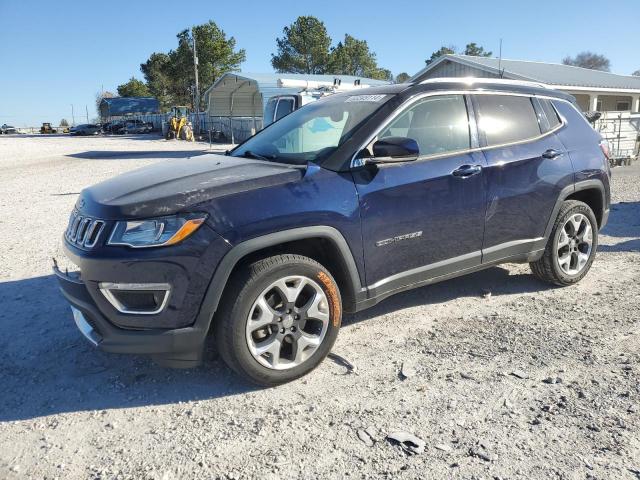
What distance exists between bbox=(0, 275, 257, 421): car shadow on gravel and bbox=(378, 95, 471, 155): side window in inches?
83.0

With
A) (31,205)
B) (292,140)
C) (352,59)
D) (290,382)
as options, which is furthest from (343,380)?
(352,59)

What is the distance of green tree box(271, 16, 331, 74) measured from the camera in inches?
2670

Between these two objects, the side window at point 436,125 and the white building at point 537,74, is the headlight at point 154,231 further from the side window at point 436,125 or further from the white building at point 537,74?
the white building at point 537,74

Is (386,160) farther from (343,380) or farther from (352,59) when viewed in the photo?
(352,59)

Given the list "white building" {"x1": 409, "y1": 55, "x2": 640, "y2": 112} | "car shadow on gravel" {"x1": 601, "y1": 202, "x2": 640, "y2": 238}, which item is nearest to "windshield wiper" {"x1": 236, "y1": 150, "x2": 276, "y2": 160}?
"car shadow on gravel" {"x1": 601, "y1": 202, "x2": 640, "y2": 238}

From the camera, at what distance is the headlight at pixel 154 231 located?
282 centimetres

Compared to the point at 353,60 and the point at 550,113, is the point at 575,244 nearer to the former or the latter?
the point at 550,113

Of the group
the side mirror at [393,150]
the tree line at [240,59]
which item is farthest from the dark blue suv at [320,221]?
the tree line at [240,59]

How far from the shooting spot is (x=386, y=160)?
11.2 ft

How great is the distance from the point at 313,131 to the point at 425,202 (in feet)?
3.57

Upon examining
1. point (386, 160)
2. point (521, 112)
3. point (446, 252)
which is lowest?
point (446, 252)

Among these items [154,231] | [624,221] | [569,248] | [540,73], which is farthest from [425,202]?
[540,73]

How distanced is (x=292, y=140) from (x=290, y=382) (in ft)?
6.27

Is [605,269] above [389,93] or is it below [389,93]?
below
